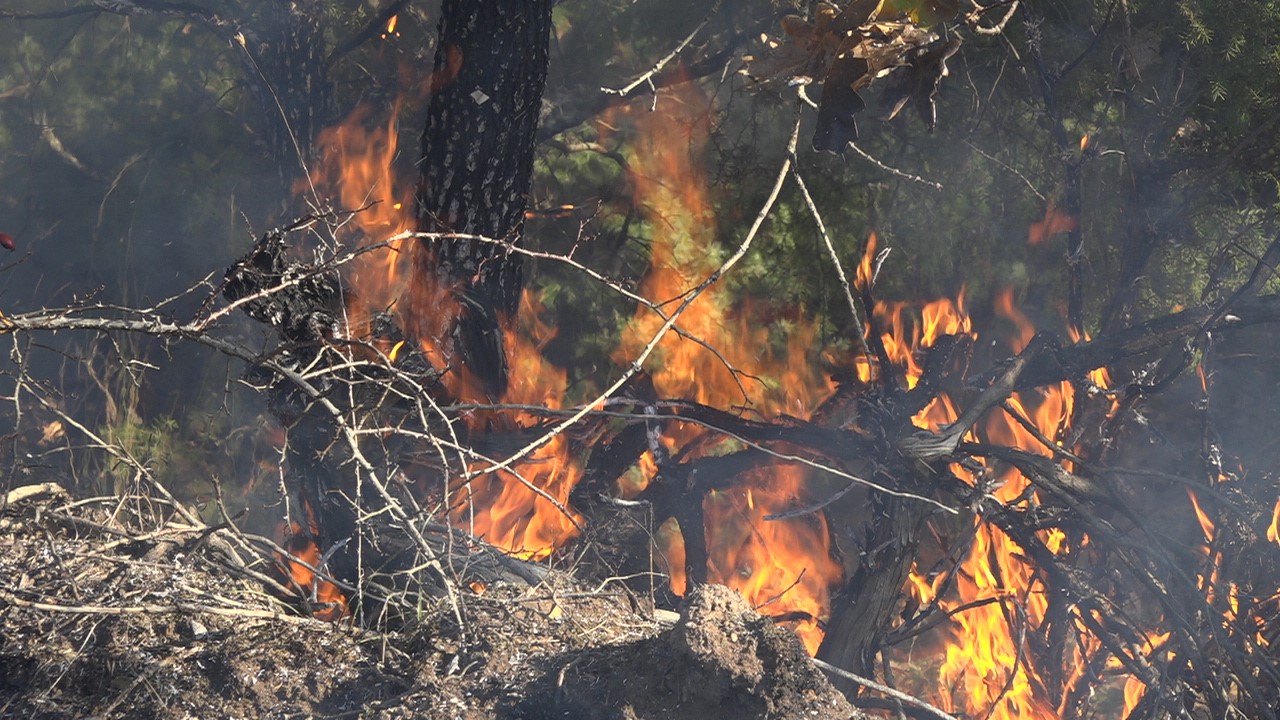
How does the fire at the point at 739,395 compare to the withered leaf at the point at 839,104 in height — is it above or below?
below

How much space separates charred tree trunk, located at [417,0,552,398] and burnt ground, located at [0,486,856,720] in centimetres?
176

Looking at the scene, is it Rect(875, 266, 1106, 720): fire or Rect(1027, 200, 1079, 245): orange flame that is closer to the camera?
Rect(875, 266, 1106, 720): fire

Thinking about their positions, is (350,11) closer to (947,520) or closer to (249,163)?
(249,163)

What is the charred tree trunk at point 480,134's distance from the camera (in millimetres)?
4277

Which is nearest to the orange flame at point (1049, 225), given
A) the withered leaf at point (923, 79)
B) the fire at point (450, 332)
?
the fire at point (450, 332)

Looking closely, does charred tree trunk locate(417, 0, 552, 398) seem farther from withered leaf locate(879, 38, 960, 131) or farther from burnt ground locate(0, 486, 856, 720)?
withered leaf locate(879, 38, 960, 131)

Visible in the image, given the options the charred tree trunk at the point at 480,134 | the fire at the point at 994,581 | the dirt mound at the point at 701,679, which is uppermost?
the charred tree trunk at the point at 480,134

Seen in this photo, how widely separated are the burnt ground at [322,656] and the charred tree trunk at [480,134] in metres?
1.76

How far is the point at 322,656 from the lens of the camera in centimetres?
316

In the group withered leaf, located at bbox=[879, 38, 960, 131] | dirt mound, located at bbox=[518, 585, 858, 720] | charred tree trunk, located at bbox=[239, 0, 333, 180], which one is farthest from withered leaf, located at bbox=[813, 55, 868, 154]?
charred tree trunk, located at bbox=[239, 0, 333, 180]

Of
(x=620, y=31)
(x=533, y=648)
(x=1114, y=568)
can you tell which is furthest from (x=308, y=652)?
(x=1114, y=568)

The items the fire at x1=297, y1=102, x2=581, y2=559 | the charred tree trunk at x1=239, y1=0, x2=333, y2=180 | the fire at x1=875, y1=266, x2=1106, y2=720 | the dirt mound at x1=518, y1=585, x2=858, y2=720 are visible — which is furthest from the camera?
the charred tree trunk at x1=239, y1=0, x2=333, y2=180

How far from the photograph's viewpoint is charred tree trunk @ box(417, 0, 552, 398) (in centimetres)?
428

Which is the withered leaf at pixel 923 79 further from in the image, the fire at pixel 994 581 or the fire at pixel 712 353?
the fire at pixel 712 353
